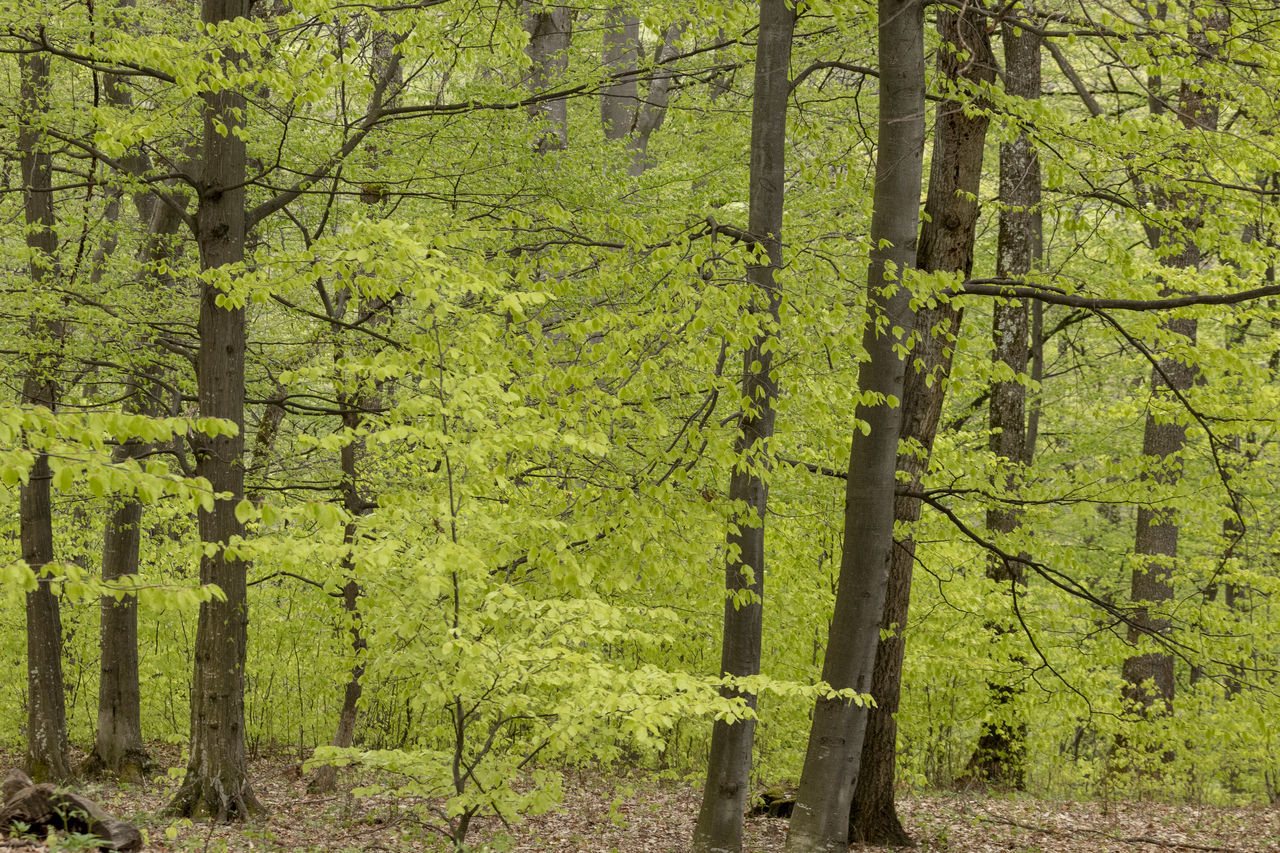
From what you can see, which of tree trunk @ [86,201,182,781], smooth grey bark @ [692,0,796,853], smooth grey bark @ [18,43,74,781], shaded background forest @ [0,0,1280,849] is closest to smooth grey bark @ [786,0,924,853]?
shaded background forest @ [0,0,1280,849]

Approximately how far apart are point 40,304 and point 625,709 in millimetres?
6625

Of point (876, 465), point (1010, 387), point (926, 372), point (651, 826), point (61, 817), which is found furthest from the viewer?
point (1010, 387)

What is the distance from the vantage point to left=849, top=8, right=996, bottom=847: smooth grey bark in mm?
7059

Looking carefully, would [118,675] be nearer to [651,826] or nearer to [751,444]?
[651,826]

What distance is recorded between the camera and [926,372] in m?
7.04

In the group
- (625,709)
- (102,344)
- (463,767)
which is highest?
(102,344)

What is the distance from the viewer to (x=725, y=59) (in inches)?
447

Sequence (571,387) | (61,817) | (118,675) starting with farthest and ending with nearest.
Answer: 1. (118,675)
2. (571,387)
3. (61,817)

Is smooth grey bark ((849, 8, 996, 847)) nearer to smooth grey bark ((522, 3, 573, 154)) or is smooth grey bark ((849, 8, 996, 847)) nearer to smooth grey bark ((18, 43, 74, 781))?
smooth grey bark ((522, 3, 573, 154))

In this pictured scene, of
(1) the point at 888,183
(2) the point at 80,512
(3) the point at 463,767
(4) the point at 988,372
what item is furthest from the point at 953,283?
(2) the point at 80,512

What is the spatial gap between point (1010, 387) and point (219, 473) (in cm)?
874

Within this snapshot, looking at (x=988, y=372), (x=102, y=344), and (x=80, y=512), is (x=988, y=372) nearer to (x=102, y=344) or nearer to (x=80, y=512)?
(x=102, y=344)

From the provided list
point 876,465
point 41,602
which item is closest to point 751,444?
point 876,465

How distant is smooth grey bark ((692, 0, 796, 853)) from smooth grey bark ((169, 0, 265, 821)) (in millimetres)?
3899
